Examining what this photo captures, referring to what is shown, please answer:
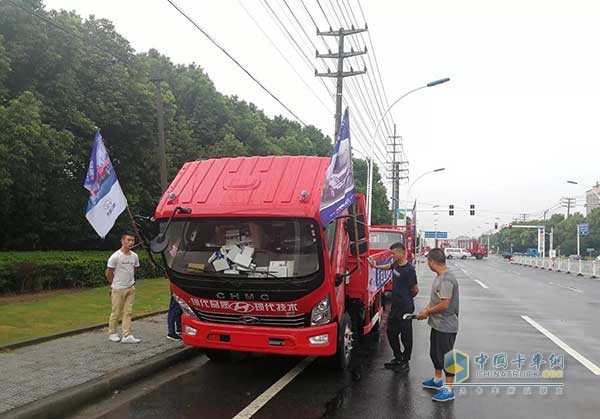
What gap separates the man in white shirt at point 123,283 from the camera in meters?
7.71

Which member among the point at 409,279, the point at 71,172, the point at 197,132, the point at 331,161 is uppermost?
the point at 197,132

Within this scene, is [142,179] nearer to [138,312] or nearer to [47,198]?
[47,198]

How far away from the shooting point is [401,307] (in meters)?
6.88

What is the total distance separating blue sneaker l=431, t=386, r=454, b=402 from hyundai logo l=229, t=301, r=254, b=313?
2.29 metres

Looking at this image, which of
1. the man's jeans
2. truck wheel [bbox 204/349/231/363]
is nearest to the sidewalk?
the man's jeans

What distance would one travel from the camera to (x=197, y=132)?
1182 inches

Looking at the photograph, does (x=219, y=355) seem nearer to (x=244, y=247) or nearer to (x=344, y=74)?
(x=244, y=247)

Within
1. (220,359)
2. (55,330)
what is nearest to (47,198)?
(55,330)

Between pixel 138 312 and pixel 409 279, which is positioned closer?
pixel 409 279

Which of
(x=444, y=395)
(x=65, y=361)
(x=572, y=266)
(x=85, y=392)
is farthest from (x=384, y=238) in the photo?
(x=572, y=266)

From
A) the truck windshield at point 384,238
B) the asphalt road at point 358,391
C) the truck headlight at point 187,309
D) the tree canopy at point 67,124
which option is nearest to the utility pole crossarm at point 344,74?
the tree canopy at point 67,124

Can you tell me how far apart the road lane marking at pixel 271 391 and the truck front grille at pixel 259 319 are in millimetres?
766

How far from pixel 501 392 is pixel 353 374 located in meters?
1.83

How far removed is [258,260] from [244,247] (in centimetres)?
24
